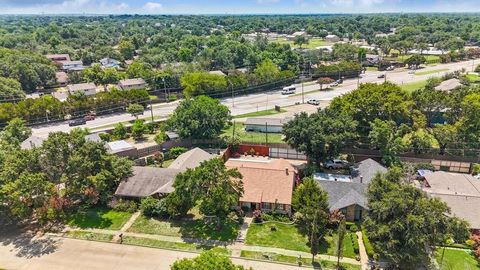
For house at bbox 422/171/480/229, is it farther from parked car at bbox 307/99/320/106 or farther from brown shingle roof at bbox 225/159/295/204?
parked car at bbox 307/99/320/106

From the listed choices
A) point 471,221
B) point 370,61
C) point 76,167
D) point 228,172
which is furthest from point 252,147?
point 370,61

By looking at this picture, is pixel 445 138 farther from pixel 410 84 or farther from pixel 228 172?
→ pixel 410 84

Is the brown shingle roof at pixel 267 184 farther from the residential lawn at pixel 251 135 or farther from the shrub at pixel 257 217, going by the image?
the residential lawn at pixel 251 135

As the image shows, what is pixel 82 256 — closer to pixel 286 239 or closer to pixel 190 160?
pixel 190 160

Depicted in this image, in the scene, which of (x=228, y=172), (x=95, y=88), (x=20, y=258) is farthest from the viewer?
(x=95, y=88)

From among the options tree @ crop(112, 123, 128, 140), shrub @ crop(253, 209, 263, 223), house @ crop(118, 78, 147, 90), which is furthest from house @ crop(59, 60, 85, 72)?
shrub @ crop(253, 209, 263, 223)

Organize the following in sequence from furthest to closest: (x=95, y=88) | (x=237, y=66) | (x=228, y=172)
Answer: (x=237, y=66) → (x=95, y=88) → (x=228, y=172)

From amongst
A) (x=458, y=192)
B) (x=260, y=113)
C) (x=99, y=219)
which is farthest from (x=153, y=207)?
(x=260, y=113)
